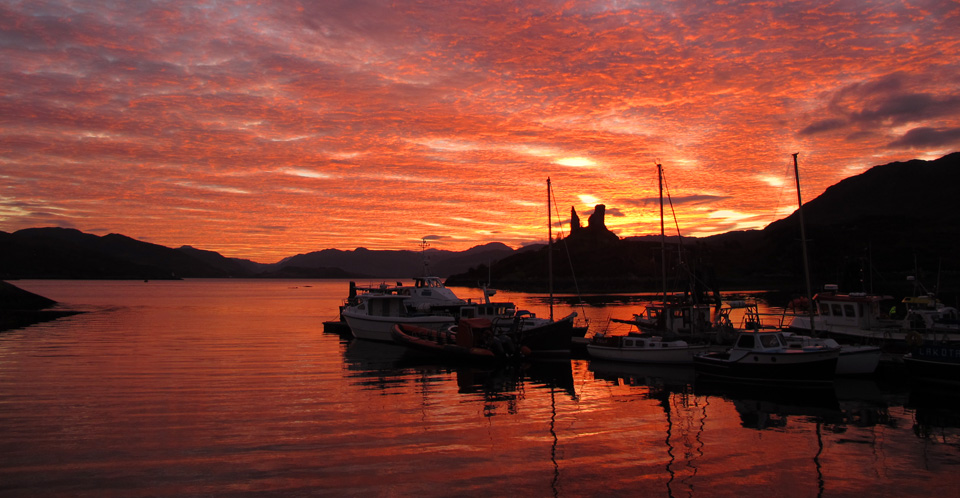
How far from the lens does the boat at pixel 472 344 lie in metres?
35.0

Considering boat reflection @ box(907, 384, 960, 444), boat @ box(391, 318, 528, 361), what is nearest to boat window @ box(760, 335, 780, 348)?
boat reflection @ box(907, 384, 960, 444)

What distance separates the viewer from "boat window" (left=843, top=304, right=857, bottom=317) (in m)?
36.5

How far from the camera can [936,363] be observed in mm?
26297

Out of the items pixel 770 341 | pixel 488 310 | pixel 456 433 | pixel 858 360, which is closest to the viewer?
pixel 456 433

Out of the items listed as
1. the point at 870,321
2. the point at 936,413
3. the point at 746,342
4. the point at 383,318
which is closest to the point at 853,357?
the point at 746,342

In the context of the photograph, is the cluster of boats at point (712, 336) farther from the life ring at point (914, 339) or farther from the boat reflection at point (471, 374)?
the boat reflection at point (471, 374)

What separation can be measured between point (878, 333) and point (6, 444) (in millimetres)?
40529

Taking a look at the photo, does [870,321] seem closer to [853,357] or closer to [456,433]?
[853,357]

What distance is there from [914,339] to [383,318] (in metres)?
34.7

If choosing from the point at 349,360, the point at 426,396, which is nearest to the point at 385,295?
the point at 349,360

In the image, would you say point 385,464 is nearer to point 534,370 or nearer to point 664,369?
point 534,370

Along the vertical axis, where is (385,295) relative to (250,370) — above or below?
above

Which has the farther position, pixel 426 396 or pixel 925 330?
pixel 925 330

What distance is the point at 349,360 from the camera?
39219 mm
